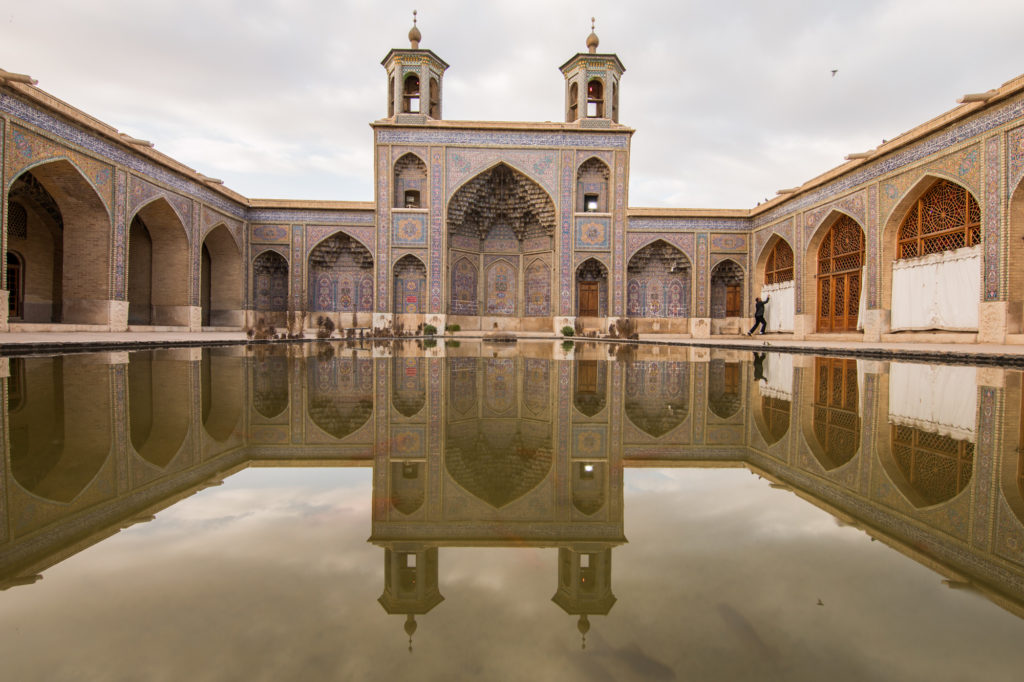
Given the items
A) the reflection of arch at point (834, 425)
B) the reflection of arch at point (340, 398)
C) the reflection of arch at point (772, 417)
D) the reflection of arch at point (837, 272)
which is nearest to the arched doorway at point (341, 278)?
the reflection of arch at point (837, 272)

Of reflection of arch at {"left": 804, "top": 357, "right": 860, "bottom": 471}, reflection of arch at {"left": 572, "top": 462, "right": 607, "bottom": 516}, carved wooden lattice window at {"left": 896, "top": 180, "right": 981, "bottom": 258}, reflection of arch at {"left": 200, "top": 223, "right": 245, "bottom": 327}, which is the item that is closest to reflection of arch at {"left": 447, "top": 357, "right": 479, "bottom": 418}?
reflection of arch at {"left": 572, "top": 462, "right": 607, "bottom": 516}

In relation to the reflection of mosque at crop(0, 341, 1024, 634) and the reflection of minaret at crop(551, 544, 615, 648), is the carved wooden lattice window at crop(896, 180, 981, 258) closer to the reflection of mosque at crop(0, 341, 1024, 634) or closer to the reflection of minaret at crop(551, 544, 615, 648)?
the reflection of mosque at crop(0, 341, 1024, 634)

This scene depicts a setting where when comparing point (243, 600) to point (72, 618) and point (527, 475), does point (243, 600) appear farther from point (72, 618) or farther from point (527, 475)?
point (527, 475)

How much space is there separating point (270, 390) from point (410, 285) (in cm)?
1211

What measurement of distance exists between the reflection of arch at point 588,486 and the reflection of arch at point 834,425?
0.52 meters

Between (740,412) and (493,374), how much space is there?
1.64 m

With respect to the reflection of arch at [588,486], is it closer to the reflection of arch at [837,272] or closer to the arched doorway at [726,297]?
the reflection of arch at [837,272]

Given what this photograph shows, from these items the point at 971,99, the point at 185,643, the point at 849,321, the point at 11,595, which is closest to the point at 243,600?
the point at 185,643

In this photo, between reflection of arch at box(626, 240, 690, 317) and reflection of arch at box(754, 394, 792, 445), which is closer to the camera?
reflection of arch at box(754, 394, 792, 445)

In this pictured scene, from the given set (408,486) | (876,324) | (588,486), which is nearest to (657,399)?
(588,486)

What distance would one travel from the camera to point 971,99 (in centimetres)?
721

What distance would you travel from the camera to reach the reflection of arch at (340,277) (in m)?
15.2

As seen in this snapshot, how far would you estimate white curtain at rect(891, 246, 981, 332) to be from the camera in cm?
804

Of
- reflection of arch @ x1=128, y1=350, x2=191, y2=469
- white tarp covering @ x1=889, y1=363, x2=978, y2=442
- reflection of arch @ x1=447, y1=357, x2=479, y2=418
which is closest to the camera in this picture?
reflection of arch @ x1=128, y1=350, x2=191, y2=469
